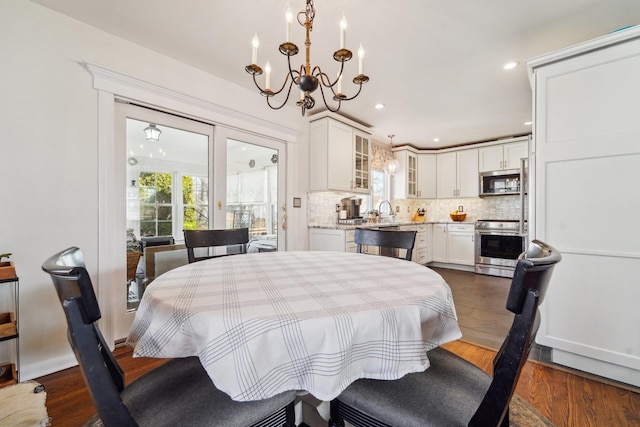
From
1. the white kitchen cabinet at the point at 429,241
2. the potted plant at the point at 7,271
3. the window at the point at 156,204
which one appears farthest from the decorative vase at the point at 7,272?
the white kitchen cabinet at the point at 429,241

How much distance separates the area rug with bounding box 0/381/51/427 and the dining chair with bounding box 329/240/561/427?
5.06 feet

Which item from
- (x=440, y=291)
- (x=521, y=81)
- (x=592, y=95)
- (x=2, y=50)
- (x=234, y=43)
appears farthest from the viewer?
(x=521, y=81)

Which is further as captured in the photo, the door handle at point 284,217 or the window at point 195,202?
the door handle at point 284,217

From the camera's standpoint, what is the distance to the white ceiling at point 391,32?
5.87ft

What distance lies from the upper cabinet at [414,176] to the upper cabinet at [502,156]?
36.3 inches

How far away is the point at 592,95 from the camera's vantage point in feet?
5.77

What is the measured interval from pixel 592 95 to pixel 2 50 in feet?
Result: 12.4

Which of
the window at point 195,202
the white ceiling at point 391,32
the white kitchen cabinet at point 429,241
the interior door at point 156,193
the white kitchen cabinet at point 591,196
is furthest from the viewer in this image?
the white kitchen cabinet at point 429,241

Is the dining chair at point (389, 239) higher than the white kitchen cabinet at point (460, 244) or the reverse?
higher

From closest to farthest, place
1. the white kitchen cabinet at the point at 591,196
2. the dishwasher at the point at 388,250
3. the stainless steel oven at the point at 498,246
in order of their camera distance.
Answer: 1. the white kitchen cabinet at the point at 591,196
2. the dishwasher at the point at 388,250
3. the stainless steel oven at the point at 498,246

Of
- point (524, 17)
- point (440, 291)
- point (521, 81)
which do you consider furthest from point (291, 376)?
point (521, 81)

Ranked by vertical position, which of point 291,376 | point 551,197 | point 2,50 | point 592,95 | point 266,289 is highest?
point 2,50

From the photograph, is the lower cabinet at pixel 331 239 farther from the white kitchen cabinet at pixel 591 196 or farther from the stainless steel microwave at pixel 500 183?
the stainless steel microwave at pixel 500 183

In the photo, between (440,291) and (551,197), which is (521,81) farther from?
(440,291)
